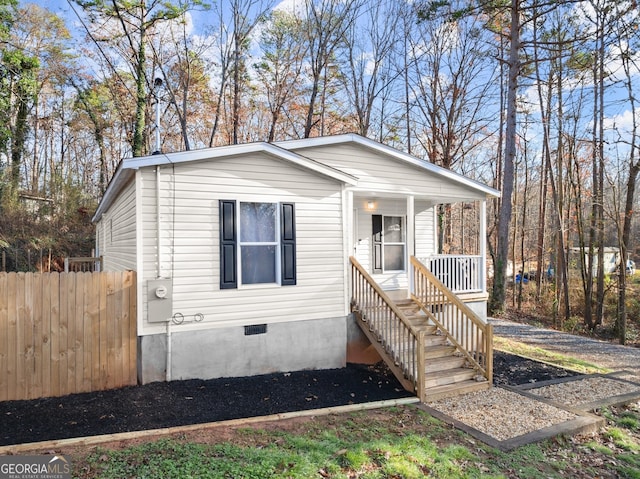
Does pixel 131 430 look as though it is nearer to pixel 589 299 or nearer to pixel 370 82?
pixel 589 299

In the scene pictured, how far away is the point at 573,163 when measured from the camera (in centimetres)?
1708

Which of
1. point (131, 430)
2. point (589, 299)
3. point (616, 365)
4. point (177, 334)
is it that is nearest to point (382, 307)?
point (177, 334)

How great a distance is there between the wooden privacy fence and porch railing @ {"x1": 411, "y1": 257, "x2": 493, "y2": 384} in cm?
534

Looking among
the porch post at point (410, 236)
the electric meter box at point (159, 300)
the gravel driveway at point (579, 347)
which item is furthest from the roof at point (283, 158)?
the gravel driveway at point (579, 347)

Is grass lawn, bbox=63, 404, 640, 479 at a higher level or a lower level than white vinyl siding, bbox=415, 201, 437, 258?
lower

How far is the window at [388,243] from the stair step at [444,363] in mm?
3296

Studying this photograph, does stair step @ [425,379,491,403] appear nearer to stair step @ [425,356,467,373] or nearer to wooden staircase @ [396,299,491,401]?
wooden staircase @ [396,299,491,401]

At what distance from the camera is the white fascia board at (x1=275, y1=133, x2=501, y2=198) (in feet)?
24.9

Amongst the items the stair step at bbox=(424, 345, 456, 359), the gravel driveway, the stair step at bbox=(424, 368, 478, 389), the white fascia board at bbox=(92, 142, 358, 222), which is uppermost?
the white fascia board at bbox=(92, 142, 358, 222)

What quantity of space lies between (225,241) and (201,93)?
13.8m

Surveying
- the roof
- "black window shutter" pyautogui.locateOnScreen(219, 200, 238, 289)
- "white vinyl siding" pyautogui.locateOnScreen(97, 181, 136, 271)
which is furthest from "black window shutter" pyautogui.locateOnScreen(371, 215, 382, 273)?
"white vinyl siding" pyautogui.locateOnScreen(97, 181, 136, 271)

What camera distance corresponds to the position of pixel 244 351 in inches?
254

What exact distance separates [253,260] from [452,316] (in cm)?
386

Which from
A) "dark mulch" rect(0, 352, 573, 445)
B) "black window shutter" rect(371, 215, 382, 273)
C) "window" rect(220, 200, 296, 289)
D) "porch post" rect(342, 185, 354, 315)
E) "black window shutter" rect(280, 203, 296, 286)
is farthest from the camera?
"black window shutter" rect(371, 215, 382, 273)
